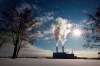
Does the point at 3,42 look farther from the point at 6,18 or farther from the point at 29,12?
the point at 29,12

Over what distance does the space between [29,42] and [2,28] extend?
359 cm

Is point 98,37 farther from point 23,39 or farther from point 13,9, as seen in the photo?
point 13,9

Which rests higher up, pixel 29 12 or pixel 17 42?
pixel 29 12

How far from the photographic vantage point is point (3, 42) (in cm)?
1891

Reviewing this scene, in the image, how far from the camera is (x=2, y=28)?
1869 centimetres

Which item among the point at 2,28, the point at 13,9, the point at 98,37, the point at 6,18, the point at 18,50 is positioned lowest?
the point at 18,50

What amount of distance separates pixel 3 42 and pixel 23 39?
92.1 inches

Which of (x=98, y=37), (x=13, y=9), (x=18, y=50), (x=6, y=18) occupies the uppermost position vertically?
(x=13, y=9)

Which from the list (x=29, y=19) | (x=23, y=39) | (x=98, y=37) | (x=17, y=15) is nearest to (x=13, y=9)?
(x=17, y=15)

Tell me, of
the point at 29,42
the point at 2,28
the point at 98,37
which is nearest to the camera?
the point at 98,37

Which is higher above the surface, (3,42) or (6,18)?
(6,18)

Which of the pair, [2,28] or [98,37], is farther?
[2,28]

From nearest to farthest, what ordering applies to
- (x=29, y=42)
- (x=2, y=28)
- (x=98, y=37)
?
(x=98, y=37) < (x=2, y=28) < (x=29, y=42)

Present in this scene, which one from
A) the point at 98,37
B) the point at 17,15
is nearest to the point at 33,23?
the point at 17,15
